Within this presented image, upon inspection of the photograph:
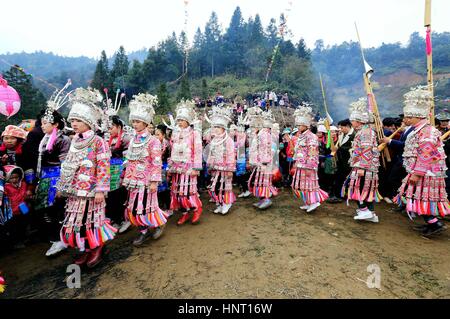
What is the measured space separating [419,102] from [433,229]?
6.97 ft

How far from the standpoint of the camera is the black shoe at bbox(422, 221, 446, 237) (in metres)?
4.12

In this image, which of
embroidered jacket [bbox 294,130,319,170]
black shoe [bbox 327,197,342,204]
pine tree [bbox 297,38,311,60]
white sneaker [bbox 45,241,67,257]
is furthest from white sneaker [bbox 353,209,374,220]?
pine tree [bbox 297,38,311,60]

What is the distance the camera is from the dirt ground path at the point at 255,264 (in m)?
2.75

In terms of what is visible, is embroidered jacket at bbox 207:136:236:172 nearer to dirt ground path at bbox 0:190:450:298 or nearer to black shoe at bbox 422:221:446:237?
dirt ground path at bbox 0:190:450:298

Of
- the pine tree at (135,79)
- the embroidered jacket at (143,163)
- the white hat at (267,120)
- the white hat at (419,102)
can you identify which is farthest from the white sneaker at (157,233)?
the pine tree at (135,79)

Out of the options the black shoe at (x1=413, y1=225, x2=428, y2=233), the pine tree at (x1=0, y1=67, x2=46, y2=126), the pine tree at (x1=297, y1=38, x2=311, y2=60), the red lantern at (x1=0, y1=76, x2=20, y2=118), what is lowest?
the black shoe at (x1=413, y1=225, x2=428, y2=233)

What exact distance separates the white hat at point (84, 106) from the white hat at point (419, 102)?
491 centimetres

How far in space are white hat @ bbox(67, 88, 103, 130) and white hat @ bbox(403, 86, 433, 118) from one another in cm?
491

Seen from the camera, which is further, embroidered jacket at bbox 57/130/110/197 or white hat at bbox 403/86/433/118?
white hat at bbox 403/86/433/118
